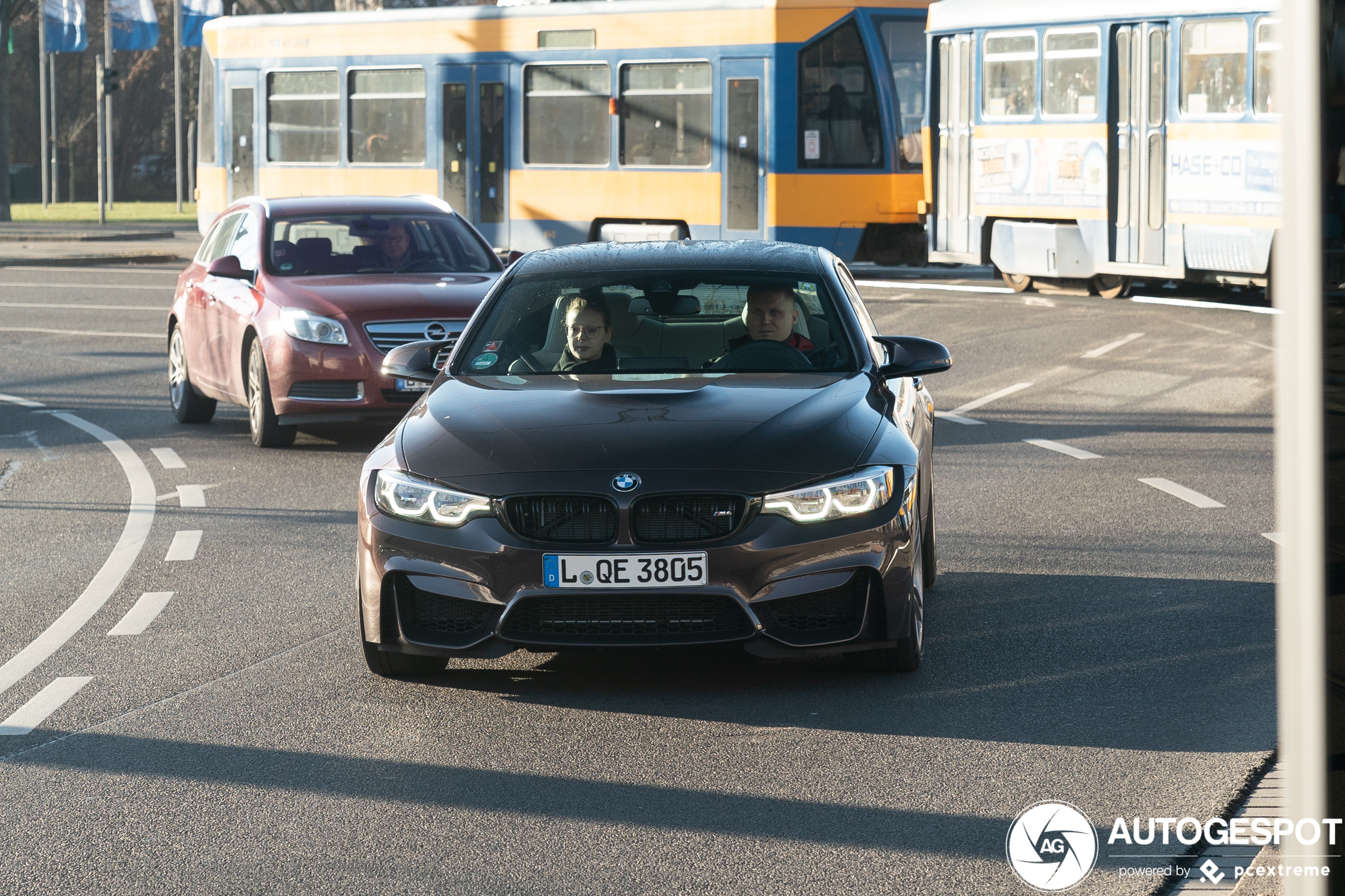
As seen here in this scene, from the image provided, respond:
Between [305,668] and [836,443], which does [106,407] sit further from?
[836,443]

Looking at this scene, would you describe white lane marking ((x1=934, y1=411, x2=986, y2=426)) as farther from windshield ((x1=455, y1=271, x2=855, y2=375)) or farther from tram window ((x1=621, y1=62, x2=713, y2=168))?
tram window ((x1=621, y1=62, x2=713, y2=168))

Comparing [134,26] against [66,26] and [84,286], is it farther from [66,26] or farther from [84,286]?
[84,286]

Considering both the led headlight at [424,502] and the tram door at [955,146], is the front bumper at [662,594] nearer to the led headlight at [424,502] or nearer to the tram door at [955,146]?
the led headlight at [424,502]

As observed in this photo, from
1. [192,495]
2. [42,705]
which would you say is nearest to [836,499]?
[42,705]

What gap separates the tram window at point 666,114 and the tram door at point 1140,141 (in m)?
5.50

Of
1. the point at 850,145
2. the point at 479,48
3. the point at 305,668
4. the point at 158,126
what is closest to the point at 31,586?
the point at 305,668

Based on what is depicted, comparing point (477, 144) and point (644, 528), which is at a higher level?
point (477, 144)

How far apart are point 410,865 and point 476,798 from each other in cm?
58

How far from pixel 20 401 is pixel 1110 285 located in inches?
494

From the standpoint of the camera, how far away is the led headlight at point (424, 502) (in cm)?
609

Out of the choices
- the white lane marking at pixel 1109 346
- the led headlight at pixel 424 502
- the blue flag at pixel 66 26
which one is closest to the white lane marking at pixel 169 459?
the led headlight at pixel 424 502

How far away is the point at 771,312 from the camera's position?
294 inches

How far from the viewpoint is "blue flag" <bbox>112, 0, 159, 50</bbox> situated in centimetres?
4600

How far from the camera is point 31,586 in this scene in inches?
322
